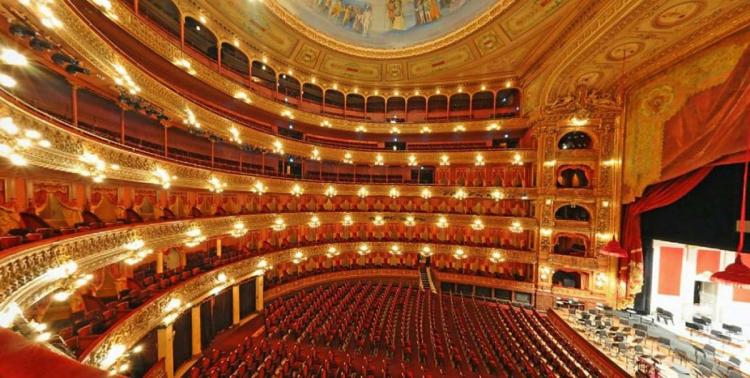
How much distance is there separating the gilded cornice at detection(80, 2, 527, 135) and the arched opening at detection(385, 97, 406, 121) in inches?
57.2

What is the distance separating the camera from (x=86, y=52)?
6.83 metres

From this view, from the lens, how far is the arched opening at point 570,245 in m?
16.2

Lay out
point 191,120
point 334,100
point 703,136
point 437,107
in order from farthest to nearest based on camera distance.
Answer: point 437,107 < point 334,100 < point 191,120 < point 703,136

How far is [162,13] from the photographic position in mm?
12938

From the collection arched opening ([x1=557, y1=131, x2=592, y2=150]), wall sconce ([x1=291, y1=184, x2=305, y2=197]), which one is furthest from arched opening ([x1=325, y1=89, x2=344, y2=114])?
arched opening ([x1=557, y1=131, x2=592, y2=150])

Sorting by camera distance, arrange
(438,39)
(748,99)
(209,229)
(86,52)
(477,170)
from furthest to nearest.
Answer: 1. (477,170)
2. (438,39)
3. (209,229)
4. (748,99)
5. (86,52)

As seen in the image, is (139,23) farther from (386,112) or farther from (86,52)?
(386,112)

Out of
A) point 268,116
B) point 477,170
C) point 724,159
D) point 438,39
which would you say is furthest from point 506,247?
point 268,116

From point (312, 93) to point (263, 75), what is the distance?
3.77 metres

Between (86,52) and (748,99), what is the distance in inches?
753

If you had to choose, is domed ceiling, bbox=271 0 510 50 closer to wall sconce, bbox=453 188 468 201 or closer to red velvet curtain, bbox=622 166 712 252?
wall sconce, bbox=453 188 468 201

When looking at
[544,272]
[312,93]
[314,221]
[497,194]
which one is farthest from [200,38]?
[544,272]

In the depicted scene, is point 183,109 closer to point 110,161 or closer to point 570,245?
point 110,161

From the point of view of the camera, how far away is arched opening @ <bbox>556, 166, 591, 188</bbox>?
1608 centimetres
